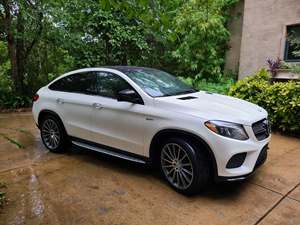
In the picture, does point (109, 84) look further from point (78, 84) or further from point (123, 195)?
point (123, 195)

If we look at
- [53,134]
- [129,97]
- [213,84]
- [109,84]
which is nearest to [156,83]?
[129,97]

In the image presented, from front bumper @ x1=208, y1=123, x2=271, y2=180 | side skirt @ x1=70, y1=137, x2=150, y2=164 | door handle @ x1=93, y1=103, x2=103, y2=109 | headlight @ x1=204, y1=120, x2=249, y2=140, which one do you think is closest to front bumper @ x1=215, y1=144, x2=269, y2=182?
front bumper @ x1=208, y1=123, x2=271, y2=180

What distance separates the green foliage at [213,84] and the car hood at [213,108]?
5390mm

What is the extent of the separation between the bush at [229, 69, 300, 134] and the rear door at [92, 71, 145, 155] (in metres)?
3.76

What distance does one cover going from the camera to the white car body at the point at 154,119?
10.7 feet

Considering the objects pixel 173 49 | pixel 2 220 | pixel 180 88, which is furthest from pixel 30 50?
pixel 2 220

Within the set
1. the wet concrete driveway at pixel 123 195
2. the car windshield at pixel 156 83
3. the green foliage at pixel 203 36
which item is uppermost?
the green foliage at pixel 203 36

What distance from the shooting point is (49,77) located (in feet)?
33.4

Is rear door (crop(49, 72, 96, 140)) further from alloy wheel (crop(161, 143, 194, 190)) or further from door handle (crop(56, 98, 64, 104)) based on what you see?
alloy wheel (crop(161, 143, 194, 190))

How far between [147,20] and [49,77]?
832 cm

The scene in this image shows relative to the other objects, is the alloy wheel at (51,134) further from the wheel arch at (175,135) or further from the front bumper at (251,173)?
the front bumper at (251,173)

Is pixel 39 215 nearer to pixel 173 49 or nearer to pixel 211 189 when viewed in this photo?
pixel 211 189

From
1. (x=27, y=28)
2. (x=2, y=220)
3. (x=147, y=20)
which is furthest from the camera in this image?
(x=27, y=28)

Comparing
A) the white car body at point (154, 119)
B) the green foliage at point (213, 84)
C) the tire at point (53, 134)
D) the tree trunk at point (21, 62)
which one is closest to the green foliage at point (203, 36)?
the green foliage at point (213, 84)
